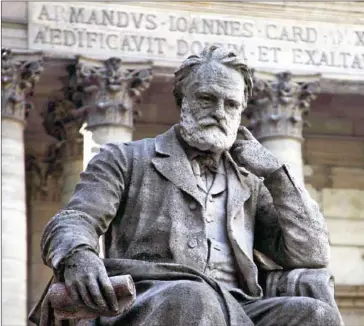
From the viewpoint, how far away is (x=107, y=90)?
34.4 m

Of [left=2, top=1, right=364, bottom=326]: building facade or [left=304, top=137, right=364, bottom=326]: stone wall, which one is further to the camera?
[left=304, top=137, right=364, bottom=326]: stone wall

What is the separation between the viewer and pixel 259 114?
35.5 meters

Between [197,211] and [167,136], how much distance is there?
23.2 inches

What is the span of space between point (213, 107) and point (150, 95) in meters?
26.8

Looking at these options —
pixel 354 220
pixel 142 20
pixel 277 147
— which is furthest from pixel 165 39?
pixel 354 220

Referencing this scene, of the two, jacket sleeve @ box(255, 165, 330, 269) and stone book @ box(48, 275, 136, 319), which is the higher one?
jacket sleeve @ box(255, 165, 330, 269)

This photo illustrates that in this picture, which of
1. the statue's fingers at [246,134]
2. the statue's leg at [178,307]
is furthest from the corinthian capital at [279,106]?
the statue's leg at [178,307]

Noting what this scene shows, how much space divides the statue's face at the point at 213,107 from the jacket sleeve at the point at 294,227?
0.33m

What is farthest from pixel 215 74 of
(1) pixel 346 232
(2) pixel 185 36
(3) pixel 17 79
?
(1) pixel 346 232

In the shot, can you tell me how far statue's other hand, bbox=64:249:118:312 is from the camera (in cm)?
962

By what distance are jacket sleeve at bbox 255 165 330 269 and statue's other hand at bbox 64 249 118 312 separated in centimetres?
110

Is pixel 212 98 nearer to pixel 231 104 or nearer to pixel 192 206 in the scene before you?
pixel 231 104

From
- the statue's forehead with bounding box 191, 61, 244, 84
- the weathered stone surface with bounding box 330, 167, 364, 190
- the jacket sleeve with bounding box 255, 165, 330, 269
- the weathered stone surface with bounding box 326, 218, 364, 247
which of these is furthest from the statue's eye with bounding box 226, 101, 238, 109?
the weathered stone surface with bounding box 330, 167, 364, 190

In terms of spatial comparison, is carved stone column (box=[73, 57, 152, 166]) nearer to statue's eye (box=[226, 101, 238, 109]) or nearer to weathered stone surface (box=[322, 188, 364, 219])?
weathered stone surface (box=[322, 188, 364, 219])
